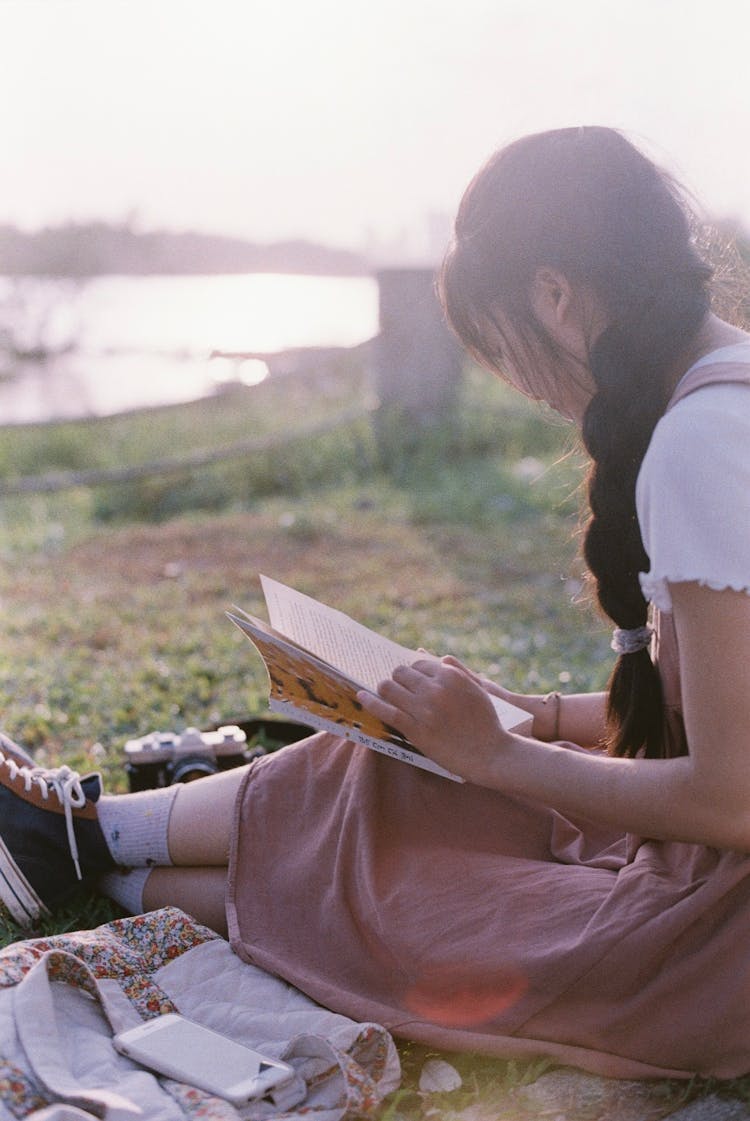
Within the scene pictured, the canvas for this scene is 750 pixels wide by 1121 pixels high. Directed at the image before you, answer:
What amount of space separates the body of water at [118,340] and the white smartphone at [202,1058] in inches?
247

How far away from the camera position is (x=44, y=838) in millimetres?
2141

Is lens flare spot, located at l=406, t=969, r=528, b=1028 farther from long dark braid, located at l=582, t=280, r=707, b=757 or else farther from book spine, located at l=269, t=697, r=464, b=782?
long dark braid, located at l=582, t=280, r=707, b=757

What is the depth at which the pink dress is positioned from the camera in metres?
1.65

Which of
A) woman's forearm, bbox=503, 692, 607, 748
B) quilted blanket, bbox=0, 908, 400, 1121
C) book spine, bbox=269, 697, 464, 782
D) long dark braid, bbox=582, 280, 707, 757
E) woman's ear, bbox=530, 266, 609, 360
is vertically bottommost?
quilted blanket, bbox=0, 908, 400, 1121

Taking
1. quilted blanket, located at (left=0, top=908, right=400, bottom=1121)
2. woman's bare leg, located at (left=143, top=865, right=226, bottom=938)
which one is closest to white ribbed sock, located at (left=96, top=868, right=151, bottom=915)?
woman's bare leg, located at (left=143, top=865, right=226, bottom=938)

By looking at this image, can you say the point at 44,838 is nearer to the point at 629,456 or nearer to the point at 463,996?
the point at 463,996

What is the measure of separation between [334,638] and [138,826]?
559mm

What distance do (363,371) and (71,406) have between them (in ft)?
8.78

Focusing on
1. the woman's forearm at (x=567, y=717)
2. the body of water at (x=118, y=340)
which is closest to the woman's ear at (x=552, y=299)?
the woman's forearm at (x=567, y=717)

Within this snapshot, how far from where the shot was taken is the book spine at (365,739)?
1764 mm

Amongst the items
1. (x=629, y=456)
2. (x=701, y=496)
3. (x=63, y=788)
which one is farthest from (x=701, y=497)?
(x=63, y=788)

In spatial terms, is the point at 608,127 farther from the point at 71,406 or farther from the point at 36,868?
the point at 71,406

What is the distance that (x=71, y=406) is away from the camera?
9773 mm

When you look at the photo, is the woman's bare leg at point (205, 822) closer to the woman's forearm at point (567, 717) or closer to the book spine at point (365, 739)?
the book spine at point (365, 739)
